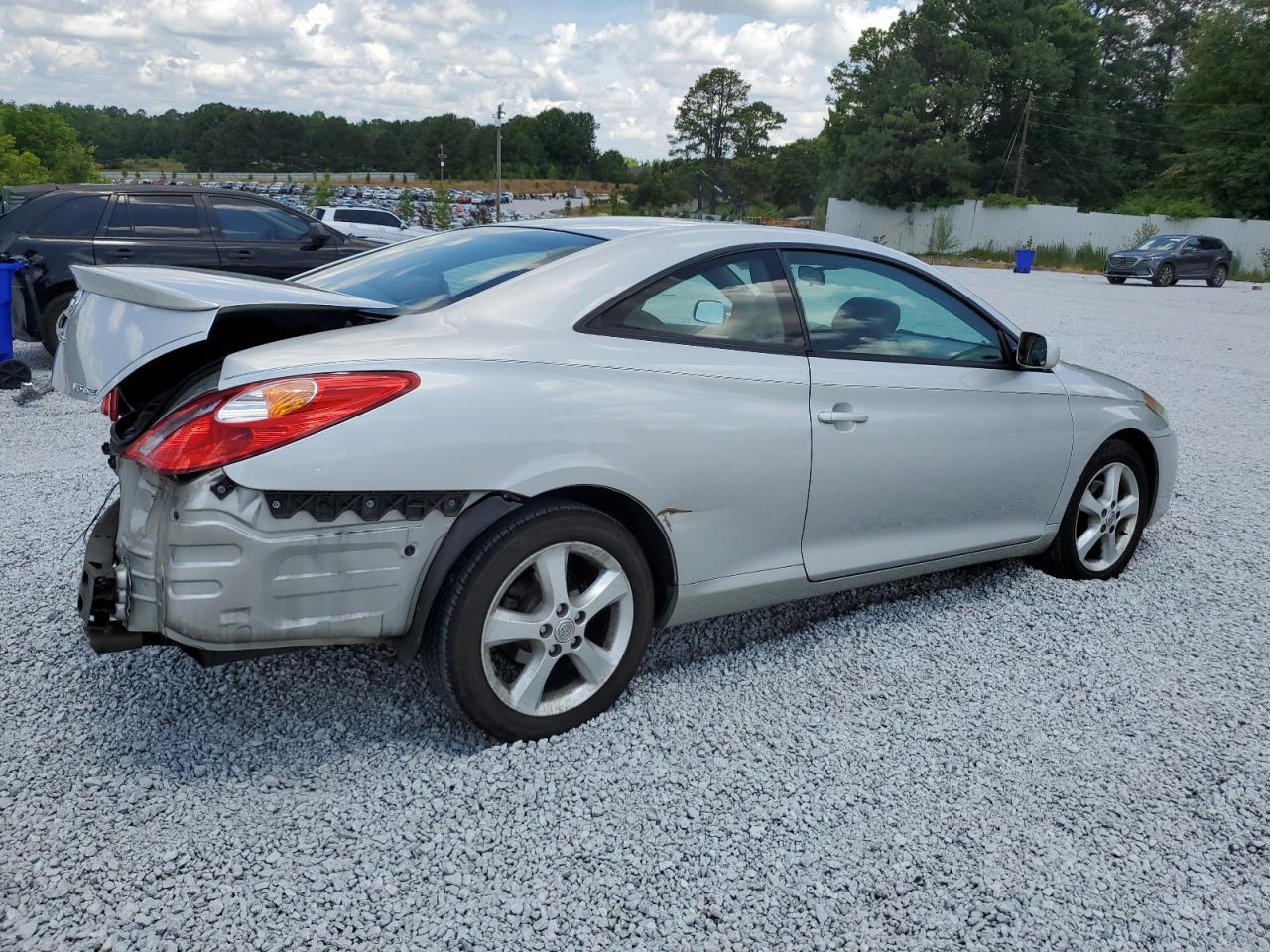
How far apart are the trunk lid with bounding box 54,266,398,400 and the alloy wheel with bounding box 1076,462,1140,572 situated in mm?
3251

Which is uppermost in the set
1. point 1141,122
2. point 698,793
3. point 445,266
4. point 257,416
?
point 1141,122

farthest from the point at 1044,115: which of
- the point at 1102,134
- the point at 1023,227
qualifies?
the point at 1023,227

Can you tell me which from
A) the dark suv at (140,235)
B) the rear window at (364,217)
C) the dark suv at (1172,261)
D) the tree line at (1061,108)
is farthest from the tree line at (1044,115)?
the dark suv at (140,235)

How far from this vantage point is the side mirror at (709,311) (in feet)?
10.8

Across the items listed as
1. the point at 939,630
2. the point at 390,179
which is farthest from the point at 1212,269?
the point at 390,179

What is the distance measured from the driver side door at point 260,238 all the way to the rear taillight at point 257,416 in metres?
8.08

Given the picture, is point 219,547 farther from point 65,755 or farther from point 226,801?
point 65,755

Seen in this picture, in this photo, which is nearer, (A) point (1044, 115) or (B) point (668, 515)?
(B) point (668, 515)

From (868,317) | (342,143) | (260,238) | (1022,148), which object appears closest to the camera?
(868,317)

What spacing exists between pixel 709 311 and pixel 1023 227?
4877cm

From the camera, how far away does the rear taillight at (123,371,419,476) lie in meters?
2.51

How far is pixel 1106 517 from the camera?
4.65 metres

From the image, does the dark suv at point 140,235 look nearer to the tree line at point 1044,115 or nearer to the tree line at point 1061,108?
the tree line at point 1044,115

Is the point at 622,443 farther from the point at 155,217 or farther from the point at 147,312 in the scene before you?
the point at 155,217
